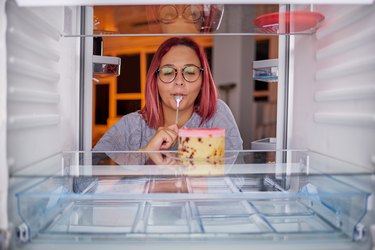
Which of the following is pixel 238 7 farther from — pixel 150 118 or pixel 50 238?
pixel 150 118

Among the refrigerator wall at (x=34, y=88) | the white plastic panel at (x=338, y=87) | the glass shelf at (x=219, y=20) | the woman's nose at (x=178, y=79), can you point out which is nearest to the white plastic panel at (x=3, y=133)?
the refrigerator wall at (x=34, y=88)

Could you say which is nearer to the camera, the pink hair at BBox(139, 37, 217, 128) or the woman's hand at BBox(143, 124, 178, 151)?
the woman's hand at BBox(143, 124, 178, 151)

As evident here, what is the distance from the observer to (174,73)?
1950mm

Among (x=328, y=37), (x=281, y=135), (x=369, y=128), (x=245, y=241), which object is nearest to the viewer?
(x=245, y=241)

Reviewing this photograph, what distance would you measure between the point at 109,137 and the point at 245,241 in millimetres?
1335

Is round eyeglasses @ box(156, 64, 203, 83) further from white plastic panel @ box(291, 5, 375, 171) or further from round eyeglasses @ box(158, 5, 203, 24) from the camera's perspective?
round eyeglasses @ box(158, 5, 203, 24)

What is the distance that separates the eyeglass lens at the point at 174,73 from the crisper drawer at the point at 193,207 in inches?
38.5

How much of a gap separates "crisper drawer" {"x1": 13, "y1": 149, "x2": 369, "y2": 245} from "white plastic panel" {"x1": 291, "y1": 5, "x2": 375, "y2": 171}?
4.1 inches

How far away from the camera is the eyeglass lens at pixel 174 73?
194cm

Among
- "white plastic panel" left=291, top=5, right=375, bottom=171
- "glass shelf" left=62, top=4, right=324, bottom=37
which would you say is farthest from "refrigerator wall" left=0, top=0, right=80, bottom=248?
"white plastic panel" left=291, top=5, right=375, bottom=171

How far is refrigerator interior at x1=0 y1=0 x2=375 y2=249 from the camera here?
0.72 meters

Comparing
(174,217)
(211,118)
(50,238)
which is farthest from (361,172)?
(211,118)

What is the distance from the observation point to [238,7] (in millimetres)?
895

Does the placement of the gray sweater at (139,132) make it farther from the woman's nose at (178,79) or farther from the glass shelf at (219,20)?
the glass shelf at (219,20)
